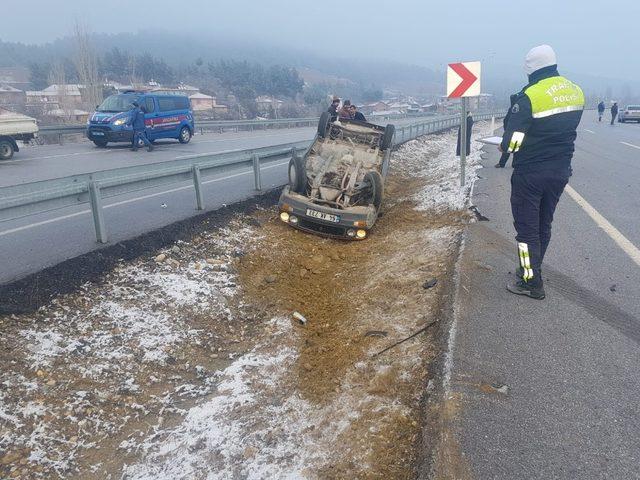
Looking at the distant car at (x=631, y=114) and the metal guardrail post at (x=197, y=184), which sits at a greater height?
the metal guardrail post at (x=197, y=184)

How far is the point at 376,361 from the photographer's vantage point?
3994 mm

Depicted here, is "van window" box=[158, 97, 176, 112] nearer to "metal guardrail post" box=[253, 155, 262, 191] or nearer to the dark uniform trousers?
"metal guardrail post" box=[253, 155, 262, 191]

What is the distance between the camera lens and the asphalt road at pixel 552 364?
267cm

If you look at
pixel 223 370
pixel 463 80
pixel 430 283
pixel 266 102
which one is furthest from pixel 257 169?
pixel 266 102

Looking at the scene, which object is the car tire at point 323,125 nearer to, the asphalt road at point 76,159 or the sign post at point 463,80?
the sign post at point 463,80

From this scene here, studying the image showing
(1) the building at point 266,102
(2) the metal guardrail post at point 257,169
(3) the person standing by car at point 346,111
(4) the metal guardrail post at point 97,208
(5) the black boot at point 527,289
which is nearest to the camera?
(5) the black boot at point 527,289

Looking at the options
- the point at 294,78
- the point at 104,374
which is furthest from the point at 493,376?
the point at 294,78

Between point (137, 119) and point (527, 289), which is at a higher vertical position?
point (137, 119)

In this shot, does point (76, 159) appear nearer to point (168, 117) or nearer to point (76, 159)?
point (76, 159)

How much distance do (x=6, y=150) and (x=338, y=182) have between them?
41.4ft

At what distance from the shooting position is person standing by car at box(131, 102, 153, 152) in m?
18.0

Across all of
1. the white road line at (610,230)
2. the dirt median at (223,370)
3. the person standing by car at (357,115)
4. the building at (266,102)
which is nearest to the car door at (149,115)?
the person standing by car at (357,115)

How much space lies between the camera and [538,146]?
4484mm

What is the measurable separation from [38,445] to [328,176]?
6.37 m
